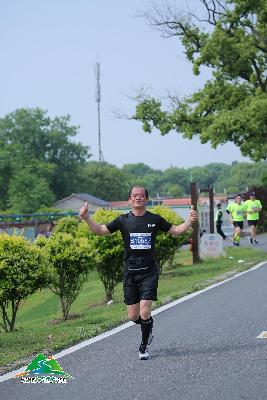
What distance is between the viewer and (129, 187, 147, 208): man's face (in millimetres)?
7422

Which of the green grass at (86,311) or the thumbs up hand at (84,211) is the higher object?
the thumbs up hand at (84,211)

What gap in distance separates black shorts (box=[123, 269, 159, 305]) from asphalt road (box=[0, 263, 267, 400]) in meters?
0.54

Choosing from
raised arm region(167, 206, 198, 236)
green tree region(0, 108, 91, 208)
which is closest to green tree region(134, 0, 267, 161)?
raised arm region(167, 206, 198, 236)

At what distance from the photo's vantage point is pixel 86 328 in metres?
9.41

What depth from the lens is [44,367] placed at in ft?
22.1

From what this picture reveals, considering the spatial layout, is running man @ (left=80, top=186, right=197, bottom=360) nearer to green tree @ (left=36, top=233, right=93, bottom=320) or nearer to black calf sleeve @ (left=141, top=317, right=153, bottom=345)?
black calf sleeve @ (left=141, top=317, right=153, bottom=345)

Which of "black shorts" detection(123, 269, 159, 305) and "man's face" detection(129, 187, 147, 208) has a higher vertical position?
"man's face" detection(129, 187, 147, 208)

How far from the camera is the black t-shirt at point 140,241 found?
7.42 metres

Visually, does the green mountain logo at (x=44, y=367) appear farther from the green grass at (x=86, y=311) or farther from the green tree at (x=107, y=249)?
the green tree at (x=107, y=249)

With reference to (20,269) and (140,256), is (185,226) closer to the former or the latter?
(140,256)

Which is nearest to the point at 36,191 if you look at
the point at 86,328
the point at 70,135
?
the point at 70,135

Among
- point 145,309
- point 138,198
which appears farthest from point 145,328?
point 138,198

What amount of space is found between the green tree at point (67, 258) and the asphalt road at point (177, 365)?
92.4 inches

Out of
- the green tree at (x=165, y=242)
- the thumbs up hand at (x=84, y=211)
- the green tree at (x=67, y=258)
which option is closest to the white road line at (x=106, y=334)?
the thumbs up hand at (x=84, y=211)
